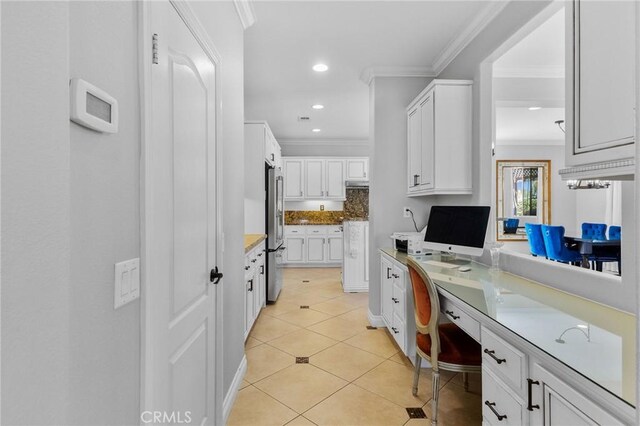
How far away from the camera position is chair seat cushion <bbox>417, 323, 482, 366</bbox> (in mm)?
1822

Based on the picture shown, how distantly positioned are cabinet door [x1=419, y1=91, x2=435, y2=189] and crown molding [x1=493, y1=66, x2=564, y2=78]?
963mm

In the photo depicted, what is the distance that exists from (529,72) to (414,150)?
1.41 m

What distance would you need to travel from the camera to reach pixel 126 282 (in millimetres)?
875

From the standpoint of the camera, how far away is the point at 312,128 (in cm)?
625

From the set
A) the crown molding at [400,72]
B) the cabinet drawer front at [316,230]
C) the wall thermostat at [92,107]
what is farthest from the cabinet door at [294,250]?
the wall thermostat at [92,107]

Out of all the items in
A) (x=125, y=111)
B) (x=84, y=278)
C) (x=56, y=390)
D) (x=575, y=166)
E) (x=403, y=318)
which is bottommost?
(x=403, y=318)

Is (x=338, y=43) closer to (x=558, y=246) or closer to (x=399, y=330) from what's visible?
A: (x=399, y=330)

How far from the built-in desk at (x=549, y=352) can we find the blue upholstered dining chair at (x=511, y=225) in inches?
226

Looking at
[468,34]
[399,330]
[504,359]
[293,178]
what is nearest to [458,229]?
[399,330]

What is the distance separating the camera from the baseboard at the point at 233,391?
196cm

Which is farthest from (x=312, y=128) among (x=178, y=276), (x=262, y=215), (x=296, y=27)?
(x=178, y=276)

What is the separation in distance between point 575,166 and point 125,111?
1.40 m

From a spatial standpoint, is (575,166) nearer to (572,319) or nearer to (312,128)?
(572,319)

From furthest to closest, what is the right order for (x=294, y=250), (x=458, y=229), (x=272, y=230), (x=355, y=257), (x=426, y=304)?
(x=294, y=250) → (x=355, y=257) → (x=272, y=230) → (x=458, y=229) → (x=426, y=304)
